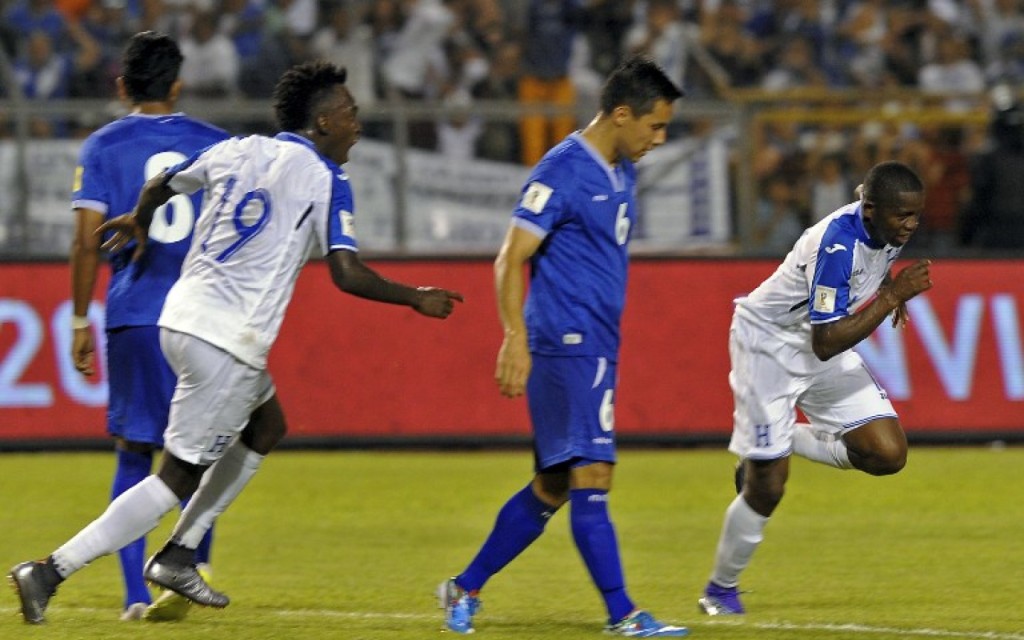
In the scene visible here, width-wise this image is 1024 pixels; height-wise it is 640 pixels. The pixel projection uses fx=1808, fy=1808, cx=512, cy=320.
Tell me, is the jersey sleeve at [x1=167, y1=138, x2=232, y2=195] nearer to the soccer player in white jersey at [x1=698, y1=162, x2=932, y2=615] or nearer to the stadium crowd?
the soccer player in white jersey at [x1=698, y1=162, x2=932, y2=615]

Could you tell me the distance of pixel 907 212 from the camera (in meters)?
7.26

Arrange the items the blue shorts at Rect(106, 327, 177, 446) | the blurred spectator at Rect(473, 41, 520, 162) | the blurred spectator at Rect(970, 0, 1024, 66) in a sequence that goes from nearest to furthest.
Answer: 1. the blue shorts at Rect(106, 327, 177, 446)
2. the blurred spectator at Rect(473, 41, 520, 162)
3. the blurred spectator at Rect(970, 0, 1024, 66)

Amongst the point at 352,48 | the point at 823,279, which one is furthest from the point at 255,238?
the point at 352,48

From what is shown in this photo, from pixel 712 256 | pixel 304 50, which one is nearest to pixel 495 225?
pixel 712 256

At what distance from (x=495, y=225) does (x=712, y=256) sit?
189cm

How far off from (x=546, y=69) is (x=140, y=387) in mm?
9603

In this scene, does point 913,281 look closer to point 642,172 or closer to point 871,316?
point 871,316

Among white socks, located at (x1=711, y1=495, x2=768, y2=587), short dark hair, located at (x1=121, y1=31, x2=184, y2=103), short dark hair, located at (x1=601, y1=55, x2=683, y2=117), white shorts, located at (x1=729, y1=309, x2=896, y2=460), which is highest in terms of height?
short dark hair, located at (x1=121, y1=31, x2=184, y2=103)

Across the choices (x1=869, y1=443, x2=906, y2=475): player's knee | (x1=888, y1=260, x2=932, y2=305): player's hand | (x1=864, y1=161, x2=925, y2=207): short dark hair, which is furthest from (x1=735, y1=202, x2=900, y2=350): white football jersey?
(x1=869, y1=443, x2=906, y2=475): player's knee

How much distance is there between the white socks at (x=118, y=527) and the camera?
21.9 feet

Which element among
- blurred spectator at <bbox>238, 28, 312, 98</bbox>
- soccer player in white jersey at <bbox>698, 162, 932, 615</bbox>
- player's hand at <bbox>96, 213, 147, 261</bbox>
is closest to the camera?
player's hand at <bbox>96, 213, 147, 261</bbox>

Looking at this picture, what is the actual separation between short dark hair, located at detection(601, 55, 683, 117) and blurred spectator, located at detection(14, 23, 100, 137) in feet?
32.5

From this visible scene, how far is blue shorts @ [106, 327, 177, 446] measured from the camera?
293 inches

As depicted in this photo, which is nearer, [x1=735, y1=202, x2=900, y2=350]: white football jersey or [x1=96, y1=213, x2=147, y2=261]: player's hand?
[x1=96, y1=213, x2=147, y2=261]: player's hand
